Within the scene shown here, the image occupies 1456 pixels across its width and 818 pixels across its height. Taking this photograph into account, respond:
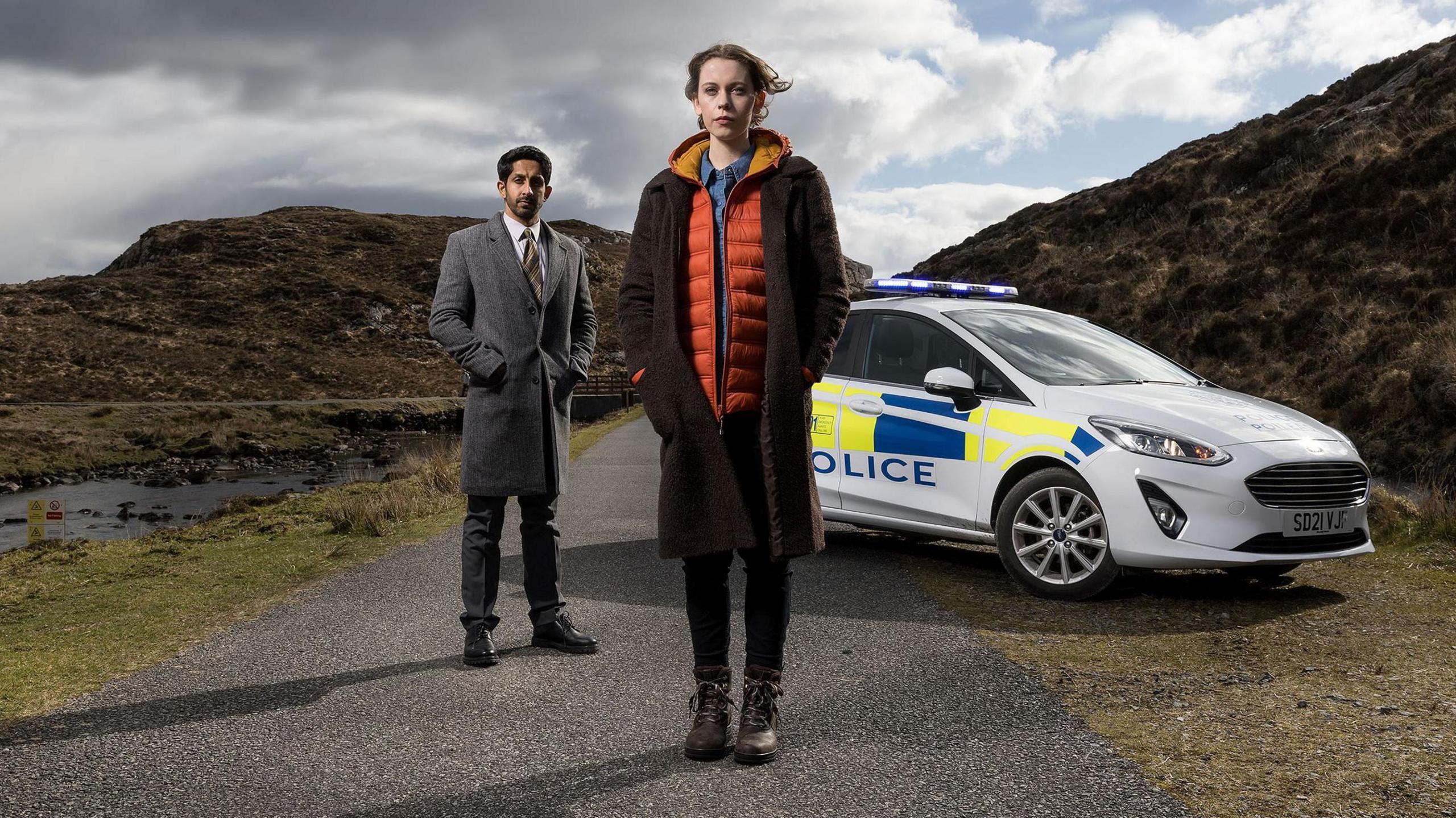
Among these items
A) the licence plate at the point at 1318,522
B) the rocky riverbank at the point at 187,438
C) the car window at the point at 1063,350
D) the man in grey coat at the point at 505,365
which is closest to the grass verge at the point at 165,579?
the man in grey coat at the point at 505,365

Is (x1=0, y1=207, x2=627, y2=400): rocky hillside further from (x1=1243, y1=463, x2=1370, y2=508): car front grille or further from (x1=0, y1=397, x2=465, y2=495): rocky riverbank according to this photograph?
(x1=1243, y1=463, x2=1370, y2=508): car front grille

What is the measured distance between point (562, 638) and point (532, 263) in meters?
1.65

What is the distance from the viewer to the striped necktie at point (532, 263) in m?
4.80

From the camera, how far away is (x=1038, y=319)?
294 inches

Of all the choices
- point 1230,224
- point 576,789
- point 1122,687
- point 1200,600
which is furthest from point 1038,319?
point 1230,224

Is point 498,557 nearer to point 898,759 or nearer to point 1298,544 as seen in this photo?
point 898,759

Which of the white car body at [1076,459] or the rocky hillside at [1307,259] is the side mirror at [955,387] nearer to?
the white car body at [1076,459]

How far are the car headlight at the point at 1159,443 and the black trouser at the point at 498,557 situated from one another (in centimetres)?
289

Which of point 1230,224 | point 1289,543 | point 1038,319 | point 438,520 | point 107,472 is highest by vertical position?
point 1230,224

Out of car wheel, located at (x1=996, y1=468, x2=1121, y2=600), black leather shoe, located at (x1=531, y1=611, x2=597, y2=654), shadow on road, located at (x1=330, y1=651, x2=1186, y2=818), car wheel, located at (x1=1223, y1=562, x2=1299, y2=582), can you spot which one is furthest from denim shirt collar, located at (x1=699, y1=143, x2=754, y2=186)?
car wheel, located at (x1=1223, y1=562, x2=1299, y2=582)

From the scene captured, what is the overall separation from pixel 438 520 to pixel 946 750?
23.4 ft

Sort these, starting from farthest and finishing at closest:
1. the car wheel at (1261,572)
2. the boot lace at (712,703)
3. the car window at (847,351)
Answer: the car window at (847,351) → the car wheel at (1261,572) → the boot lace at (712,703)

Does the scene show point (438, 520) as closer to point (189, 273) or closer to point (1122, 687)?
point (1122, 687)

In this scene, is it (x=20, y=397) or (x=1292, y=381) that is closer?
(x=1292, y=381)
